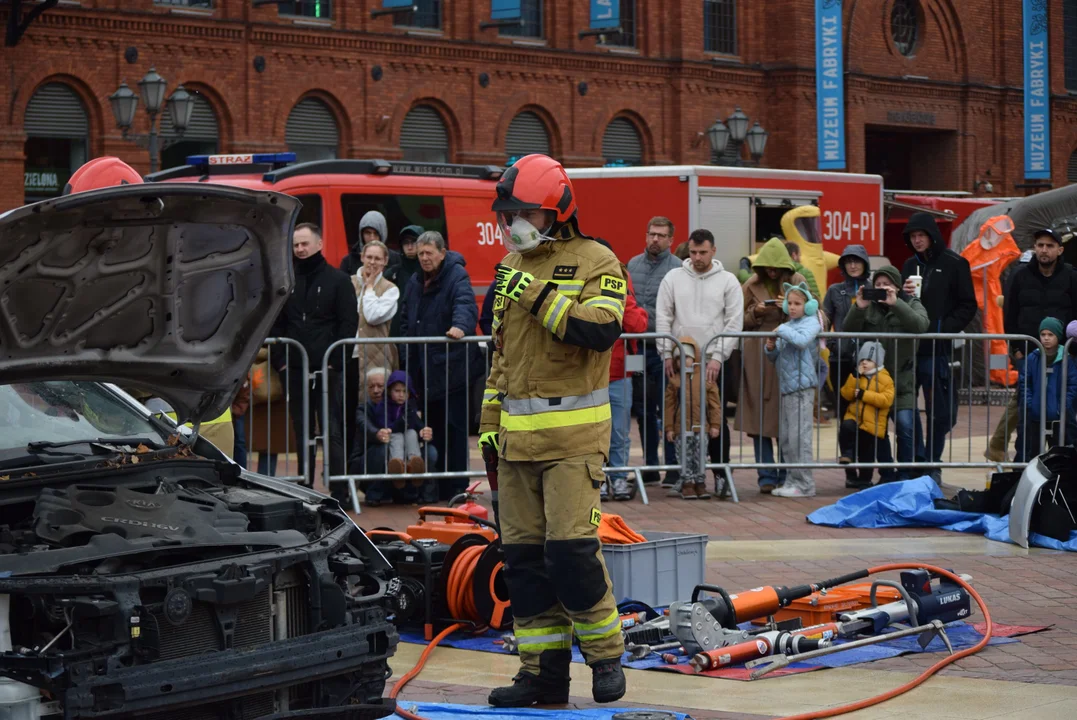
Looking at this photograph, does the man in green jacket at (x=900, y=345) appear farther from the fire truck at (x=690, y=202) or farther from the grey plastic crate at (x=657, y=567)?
the fire truck at (x=690, y=202)

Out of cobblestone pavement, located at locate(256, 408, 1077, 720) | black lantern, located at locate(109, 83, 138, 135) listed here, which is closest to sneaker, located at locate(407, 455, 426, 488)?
cobblestone pavement, located at locate(256, 408, 1077, 720)

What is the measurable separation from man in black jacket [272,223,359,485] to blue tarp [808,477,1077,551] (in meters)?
3.41

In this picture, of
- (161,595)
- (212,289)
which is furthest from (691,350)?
(161,595)

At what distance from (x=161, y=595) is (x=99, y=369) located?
1069mm

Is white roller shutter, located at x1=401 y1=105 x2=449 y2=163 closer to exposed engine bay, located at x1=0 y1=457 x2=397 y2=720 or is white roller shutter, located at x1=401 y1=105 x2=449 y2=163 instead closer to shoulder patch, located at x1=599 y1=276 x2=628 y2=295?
shoulder patch, located at x1=599 y1=276 x2=628 y2=295

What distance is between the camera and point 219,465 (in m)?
6.06

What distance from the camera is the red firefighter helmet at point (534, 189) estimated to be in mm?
6207

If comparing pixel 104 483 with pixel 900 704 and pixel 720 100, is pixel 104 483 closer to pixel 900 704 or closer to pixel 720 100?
pixel 900 704

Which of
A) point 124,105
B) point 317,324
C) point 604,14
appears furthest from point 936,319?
point 604,14

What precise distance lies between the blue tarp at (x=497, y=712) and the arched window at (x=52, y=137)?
80.7 feet

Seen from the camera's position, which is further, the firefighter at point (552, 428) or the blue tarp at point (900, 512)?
the blue tarp at point (900, 512)

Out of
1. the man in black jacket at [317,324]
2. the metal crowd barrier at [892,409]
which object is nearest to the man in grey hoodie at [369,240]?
the man in black jacket at [317,324]

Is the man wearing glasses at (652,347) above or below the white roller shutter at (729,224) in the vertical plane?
below

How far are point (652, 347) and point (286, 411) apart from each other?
2.96m
